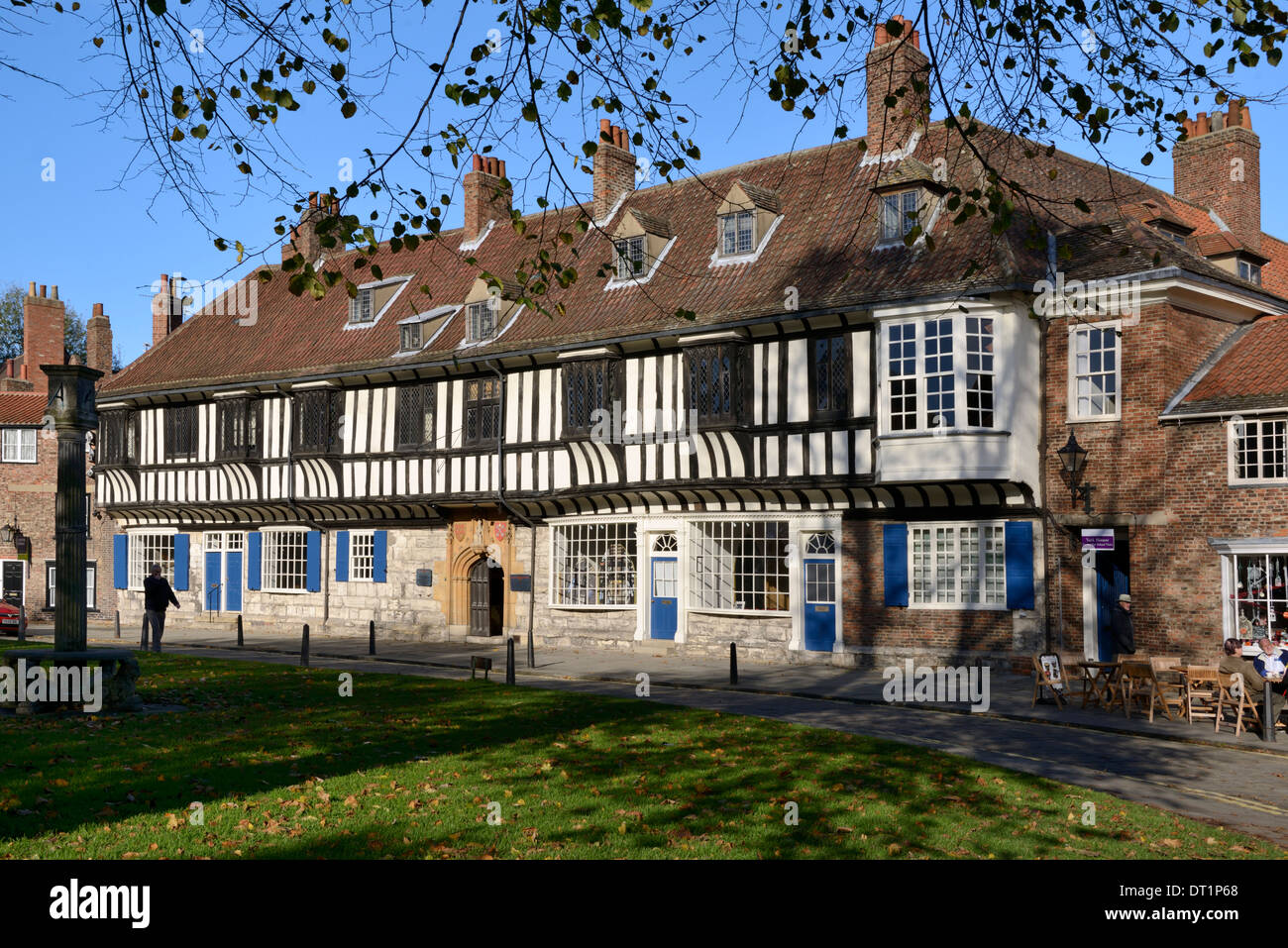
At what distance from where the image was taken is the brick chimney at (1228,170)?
28.6 metres

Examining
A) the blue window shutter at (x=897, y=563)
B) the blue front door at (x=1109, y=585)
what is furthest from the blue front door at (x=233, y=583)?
the blue front door at (x=1109, y=585)

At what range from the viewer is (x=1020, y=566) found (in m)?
22.2

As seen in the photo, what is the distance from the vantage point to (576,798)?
32.8 ft

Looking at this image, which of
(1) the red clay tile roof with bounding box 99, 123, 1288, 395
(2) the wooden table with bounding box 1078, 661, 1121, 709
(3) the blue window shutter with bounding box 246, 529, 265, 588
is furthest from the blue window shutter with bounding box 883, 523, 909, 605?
(3) the blue window shutter with bounding box 246, 529, 265, 588

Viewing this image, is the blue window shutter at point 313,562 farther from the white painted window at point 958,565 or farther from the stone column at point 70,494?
the stone column at point 70,494

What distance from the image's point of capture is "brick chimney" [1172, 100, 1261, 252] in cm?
2864

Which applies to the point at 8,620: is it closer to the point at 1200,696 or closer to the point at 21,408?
the point at 21,408

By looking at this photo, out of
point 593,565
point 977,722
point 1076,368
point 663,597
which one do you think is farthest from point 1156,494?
point 593,565

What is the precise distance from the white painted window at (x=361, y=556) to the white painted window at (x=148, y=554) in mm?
7901

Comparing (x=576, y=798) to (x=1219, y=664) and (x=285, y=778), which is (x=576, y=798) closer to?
(x=285, y=778)

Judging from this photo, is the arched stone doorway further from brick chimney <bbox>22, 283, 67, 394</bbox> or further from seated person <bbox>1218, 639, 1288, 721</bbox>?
brick chimney <bbox>22, 283, 67, 394</bbox>

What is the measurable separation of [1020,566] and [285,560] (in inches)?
825
